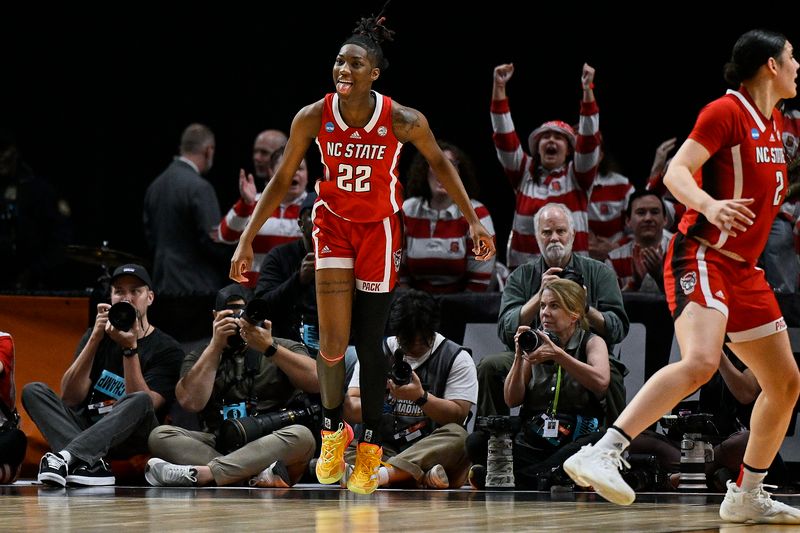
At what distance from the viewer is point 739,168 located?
4273mm

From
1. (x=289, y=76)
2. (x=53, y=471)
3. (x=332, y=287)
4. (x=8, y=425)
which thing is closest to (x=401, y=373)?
(x=332, y=287)

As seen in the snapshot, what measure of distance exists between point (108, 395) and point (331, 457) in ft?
6.03

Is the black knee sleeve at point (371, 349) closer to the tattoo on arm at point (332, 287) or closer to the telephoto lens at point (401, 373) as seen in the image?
the tattoo on arm at point (332, 287)

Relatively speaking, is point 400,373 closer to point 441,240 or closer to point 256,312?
point 256,312

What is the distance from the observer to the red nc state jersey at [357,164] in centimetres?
523

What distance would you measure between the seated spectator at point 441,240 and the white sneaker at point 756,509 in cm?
325

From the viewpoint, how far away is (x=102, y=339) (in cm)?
692

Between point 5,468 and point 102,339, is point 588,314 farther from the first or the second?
point 5,468

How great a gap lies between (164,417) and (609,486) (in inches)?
140

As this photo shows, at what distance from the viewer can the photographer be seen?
637cm

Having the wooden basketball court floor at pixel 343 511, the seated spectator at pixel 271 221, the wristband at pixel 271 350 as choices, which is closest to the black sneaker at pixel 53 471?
the wooden basketball court floor at pixel 343 511

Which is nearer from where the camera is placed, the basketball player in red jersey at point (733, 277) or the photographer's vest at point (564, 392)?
the basketball player in red jersey at point (733, 277)

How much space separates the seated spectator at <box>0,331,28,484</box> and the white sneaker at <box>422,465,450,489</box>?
85.8 inches

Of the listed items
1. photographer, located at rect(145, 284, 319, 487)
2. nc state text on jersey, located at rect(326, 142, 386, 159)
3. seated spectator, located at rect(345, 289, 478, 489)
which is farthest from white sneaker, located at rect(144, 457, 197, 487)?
nc state text on jersey, located at rect(326, 142, 386, 159)
